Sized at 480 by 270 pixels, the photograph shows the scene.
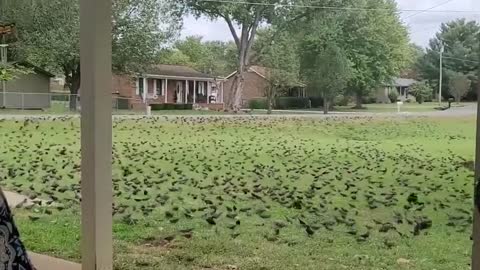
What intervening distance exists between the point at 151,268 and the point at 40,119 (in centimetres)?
102

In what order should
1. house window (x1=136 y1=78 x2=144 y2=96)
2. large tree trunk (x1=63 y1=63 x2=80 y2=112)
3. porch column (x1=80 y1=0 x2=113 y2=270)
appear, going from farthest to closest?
house window (x1=136 y1=78 x2=144 y2=96)
large tree trunk (x1=63 y1=63 x2=80 y2=112)
porch column (x1=80 y1=0 x2=113 y2=270)

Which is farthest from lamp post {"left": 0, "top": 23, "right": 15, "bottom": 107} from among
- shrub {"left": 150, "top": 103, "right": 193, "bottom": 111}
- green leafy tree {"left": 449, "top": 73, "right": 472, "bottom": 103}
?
green leafy tree {"left": 449, "top": 73, "right": 472, "bottom": 103}

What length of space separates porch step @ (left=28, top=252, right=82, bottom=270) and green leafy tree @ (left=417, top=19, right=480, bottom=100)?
1.50m

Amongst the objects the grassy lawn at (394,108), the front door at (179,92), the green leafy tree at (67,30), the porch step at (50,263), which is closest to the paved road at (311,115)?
the grassy lawn at (394,108)

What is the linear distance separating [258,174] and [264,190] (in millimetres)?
105

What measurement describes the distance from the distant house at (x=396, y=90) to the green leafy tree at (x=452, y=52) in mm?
83

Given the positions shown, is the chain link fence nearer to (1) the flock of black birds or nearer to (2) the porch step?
(1) the flock of black birds

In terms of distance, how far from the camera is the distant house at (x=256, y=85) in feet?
7.77

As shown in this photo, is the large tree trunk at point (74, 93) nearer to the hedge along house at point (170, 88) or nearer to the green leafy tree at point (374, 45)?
the hedge along house at point (170, 88)

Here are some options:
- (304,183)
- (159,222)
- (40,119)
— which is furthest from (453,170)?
(40,119)

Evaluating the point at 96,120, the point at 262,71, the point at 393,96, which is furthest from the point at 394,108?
the point at 96,120

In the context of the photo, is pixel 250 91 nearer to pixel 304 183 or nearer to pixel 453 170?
pixel 304 183

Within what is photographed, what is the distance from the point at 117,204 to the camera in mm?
2646

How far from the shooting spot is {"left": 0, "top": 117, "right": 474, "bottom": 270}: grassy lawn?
2109 mm
